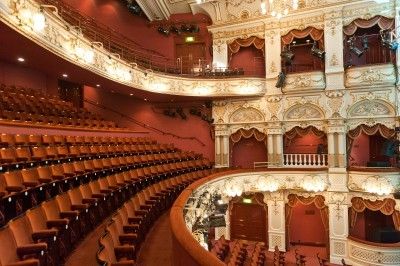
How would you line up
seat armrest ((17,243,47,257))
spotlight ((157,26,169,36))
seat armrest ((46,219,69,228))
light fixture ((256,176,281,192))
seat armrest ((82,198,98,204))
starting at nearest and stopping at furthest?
seat armrest ((17,243,47,257)) → seat armrest ((46,219,69,228)) → seat armrest ((82,198,98,204)) → light fixture ((256,176,281,192)) → spotlight ((157,26,169,36))

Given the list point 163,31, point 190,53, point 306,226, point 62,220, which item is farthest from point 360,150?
point 62,220

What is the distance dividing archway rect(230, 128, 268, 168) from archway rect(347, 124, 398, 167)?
89cm

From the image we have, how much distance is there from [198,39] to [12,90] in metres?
2.28

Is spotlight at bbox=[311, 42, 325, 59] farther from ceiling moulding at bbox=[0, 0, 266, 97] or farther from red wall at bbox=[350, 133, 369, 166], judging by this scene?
red wall at bbox=[350, 133, 369, 166]

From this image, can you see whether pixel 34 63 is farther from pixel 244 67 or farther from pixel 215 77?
pixel 244 67

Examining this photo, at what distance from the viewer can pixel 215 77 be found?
3705 mm

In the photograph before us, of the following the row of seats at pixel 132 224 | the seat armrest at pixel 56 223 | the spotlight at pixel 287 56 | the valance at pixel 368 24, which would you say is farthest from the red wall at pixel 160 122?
the seat armrest at pixel 56 223

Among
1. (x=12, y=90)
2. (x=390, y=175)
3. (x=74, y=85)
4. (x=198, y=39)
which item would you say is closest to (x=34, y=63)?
(x=12, y=90)

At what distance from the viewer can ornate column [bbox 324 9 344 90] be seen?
11.1 feet

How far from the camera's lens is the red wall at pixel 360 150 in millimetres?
3660

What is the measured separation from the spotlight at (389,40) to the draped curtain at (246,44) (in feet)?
3.72

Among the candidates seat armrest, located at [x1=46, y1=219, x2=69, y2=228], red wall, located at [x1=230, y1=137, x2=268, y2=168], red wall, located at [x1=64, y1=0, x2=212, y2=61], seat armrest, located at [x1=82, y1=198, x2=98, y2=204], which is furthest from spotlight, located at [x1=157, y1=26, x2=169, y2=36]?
seat armrest, located at [x1=46, y1=219, x2=69, y2=228]

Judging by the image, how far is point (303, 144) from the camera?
12.7 feet

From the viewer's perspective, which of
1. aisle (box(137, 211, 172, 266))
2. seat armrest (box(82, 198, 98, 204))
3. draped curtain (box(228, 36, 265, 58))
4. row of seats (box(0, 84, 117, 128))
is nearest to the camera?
aisle (box(137, 211, 172, 266))
